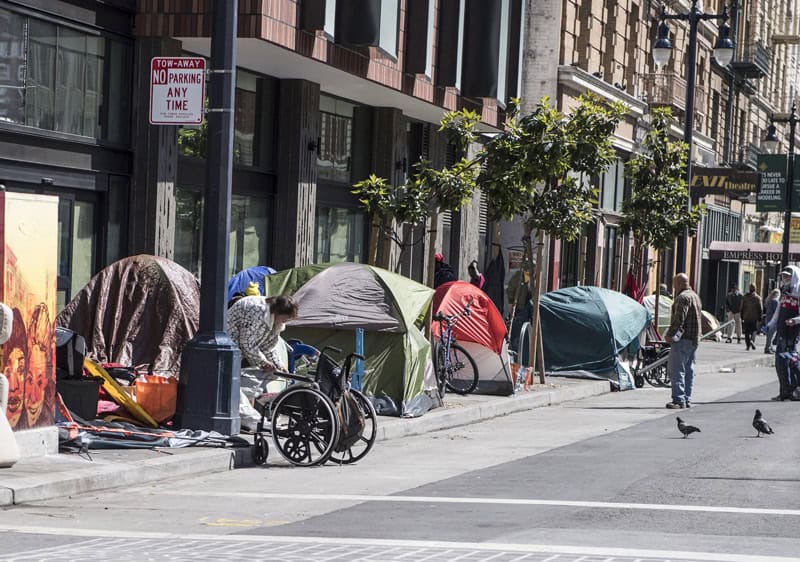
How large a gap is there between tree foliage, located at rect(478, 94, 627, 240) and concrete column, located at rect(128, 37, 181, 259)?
4710 millimetres

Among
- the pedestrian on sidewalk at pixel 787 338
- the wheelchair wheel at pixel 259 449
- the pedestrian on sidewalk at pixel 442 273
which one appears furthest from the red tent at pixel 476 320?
the wheelchair wheel at pixel 259 449

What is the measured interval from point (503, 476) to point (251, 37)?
28.7 feet

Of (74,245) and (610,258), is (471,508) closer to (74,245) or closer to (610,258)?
(74,245)

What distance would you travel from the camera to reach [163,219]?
63.4ft

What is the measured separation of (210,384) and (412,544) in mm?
5338

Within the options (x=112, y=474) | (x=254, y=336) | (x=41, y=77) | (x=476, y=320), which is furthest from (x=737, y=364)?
(x=112, y=474)

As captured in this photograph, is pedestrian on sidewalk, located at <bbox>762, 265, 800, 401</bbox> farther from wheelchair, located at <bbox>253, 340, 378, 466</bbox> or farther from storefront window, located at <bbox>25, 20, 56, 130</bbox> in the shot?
storefront window, located at <bbox>25, 20, 56, 130</bbox>

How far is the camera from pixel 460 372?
20.8 metres

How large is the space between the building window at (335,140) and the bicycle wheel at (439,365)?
524 cm

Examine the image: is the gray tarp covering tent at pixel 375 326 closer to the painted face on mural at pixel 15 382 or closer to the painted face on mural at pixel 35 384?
the painted face on mural at pixel 35 384

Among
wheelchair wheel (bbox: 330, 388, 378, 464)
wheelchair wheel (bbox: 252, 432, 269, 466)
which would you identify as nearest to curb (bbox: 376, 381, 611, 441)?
wheelchair wheel (bbox: 330, 388, 378, 464)

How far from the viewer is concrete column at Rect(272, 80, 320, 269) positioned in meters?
23.0

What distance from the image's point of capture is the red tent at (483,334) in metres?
20.8

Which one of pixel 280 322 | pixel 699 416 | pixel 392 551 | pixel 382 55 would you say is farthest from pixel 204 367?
pixel 382 55
